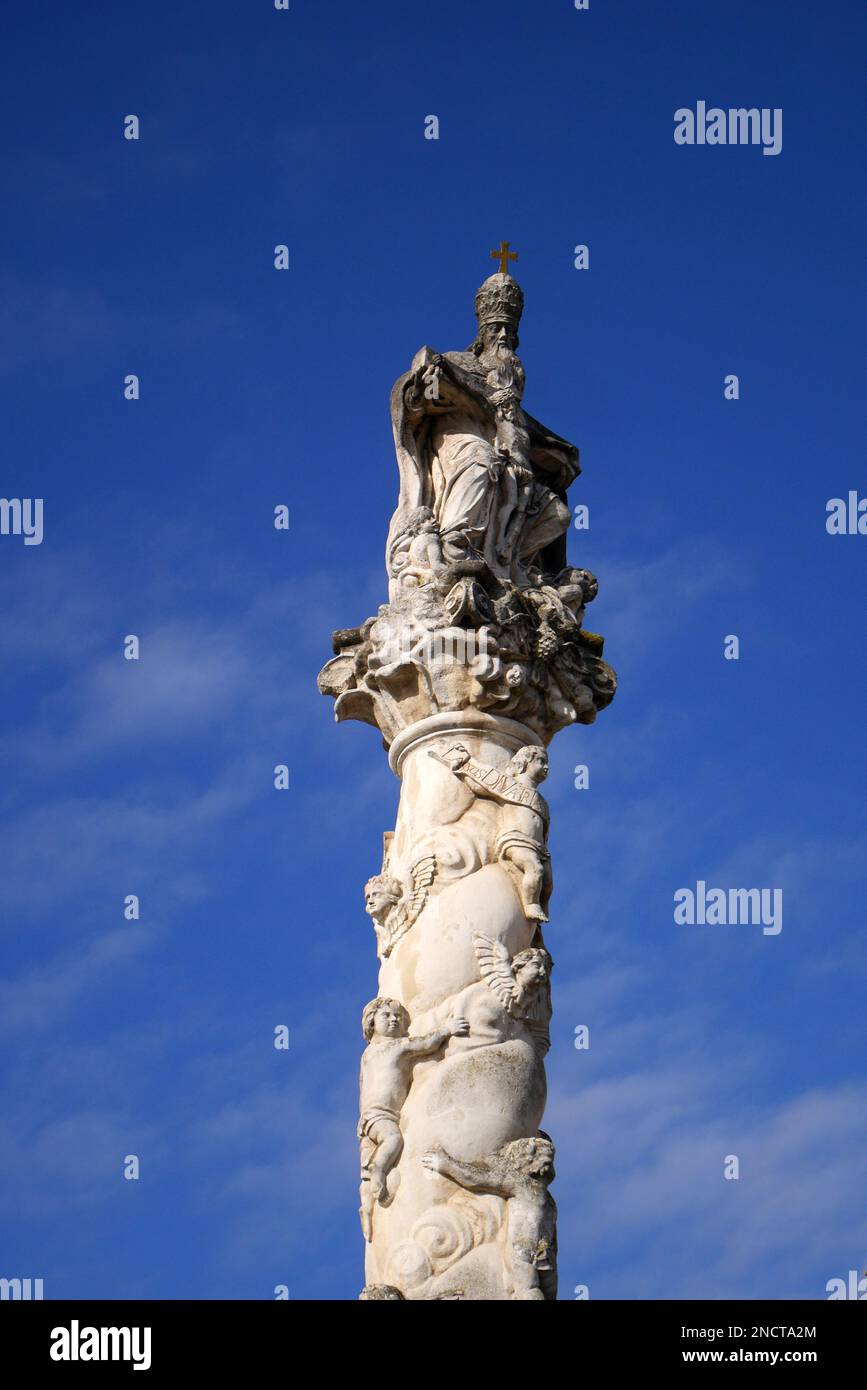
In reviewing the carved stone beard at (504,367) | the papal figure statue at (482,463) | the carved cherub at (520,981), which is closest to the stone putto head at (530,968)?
the carved cherub at (520,981)

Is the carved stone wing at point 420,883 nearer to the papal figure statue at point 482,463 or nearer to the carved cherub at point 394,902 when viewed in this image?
the carved cherub at point 394,902

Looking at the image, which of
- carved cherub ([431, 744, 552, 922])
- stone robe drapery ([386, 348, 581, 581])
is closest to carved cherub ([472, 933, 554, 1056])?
carved cherub ([431, 744, 552, 922])

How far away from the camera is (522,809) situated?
16.1 m

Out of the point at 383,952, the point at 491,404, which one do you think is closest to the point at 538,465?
the point at 491,404

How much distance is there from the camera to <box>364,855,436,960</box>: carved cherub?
1580 centimetres

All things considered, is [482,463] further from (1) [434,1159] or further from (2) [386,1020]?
(1) [434,1159]

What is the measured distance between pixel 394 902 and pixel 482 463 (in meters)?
3.92

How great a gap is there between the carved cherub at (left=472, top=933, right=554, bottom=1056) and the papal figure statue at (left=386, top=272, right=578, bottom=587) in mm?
3262

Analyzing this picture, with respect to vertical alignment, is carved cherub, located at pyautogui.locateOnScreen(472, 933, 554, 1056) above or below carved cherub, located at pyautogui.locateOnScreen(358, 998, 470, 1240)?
above

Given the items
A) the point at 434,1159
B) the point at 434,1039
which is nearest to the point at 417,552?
the point at 434,1039

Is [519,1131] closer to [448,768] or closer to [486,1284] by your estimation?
[486,1284]

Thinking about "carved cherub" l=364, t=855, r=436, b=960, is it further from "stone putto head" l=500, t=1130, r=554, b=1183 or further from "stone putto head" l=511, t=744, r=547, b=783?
"stone putto head" l=500, t=1130, r=554, b=1183

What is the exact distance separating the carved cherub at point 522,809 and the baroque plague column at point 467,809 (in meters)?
0.02
